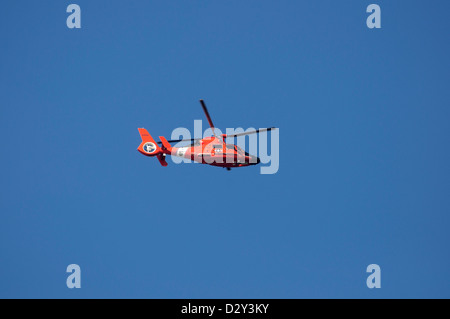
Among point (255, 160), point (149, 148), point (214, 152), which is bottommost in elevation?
point (255, 160)

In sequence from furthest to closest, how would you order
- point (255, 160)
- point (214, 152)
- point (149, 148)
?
1. point (149, 148)
2. point (255, 160)
3. point (214, 152)

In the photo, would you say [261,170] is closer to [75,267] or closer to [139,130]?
[139,130]

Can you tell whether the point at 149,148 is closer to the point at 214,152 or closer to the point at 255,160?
the point at 214,152

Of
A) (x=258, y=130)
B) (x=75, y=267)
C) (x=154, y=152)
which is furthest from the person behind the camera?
(x=75, y=267)

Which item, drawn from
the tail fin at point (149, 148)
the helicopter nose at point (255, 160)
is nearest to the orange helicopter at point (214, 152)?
the helicopter nose at point (255, 160)

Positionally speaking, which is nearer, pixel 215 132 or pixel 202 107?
pixel 202 107

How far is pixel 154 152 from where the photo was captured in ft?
115

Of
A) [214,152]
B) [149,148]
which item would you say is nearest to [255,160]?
[214,152]

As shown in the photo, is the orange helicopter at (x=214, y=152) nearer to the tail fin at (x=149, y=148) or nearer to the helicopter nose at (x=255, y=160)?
the helicopter nose at (x=255, y=160)

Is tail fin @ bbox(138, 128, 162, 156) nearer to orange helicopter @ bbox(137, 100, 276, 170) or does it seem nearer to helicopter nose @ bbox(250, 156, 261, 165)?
orange helicopter @ bbox(137, 100, 276, 170)

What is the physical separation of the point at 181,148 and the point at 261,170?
486cm

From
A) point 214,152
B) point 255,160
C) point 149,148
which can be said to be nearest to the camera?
point 214,152
